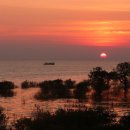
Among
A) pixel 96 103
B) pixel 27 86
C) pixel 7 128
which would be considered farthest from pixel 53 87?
pixel 7 128

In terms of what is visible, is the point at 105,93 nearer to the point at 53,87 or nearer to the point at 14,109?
the point at 53,87

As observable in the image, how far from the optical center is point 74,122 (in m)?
32.5

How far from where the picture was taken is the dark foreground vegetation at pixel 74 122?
31.0 m

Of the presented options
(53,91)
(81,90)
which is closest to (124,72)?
(81,90)

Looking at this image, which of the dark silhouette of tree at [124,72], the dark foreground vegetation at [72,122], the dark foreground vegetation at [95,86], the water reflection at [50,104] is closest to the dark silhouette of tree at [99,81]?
the dark foreground vegetation at [95,86]

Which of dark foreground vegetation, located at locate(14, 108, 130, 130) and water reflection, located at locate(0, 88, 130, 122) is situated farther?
water reflection, located at locate(0, 88, 130, 122)

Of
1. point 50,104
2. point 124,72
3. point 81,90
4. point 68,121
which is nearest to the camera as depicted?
point 68,121

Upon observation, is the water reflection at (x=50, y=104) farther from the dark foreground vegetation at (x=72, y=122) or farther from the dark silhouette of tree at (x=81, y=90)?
the dark foreground vegetation at (x=72, y=122)

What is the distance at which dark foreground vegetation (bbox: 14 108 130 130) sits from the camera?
31.0 m

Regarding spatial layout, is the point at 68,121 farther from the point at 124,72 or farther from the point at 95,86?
the point at 124,72

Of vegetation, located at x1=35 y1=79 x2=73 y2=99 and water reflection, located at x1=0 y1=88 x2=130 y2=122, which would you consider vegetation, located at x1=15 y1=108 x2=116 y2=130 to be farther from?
vegetation, located at x1=35 y1=79 x2=73 y2=99

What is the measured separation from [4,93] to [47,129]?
47.9 meters

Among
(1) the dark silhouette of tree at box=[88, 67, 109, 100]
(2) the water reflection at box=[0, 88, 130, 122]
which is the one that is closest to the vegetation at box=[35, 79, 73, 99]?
(2) the water reflection at box=[0, 88, 130, 122]

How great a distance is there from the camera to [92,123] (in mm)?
33125
